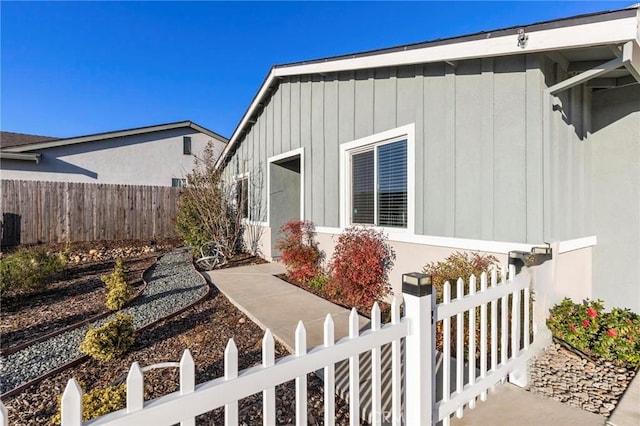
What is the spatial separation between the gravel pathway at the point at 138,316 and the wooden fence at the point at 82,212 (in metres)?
4.81

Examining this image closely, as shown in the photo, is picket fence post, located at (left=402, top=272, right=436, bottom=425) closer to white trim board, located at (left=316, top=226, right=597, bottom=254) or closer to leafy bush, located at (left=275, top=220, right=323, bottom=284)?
white trim board, located at (left=316, top=226, right=597, bottom=254)

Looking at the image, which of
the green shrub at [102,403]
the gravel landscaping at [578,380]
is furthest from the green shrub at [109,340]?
the gravel landscaping at [578,380]

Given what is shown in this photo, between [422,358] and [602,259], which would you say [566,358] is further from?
[422,358]

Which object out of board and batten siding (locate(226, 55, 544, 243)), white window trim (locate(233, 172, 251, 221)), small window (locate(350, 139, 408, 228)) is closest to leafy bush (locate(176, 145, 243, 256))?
white window trim (locate(233, 172, 251, 221))

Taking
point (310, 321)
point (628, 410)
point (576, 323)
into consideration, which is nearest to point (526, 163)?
point (576, 323)

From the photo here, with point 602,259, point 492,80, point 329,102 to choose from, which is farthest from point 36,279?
point 602,259

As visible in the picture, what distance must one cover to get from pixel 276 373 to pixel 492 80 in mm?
4215

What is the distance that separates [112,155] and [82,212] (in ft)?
16.6

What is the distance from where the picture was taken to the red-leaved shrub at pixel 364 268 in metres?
5.18

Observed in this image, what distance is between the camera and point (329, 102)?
690 centimetres

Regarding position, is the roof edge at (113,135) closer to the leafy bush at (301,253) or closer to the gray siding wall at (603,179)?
the leafy bush at (301,253)

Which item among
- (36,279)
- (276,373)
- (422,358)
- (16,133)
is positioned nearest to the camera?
(276,373)

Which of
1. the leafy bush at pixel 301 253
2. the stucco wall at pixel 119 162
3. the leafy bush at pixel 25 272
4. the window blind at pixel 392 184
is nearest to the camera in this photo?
the window blind at pixel 392 184

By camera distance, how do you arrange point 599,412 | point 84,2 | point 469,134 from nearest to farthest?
point 599,412 → point 469,134 → point 84,2
